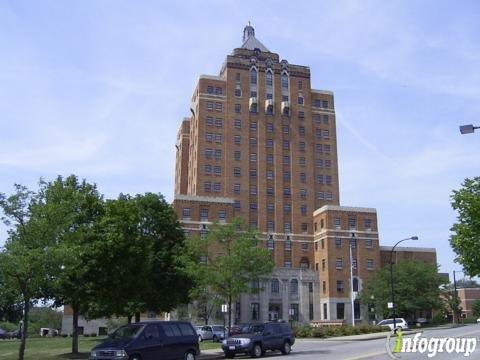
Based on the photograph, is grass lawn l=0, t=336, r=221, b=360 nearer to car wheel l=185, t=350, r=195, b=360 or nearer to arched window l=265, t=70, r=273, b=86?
car wheel l=185, t=350, r=195, b=360

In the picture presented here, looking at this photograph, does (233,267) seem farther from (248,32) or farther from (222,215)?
(248,32)

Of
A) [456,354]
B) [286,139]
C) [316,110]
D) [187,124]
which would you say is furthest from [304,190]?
[456,354]

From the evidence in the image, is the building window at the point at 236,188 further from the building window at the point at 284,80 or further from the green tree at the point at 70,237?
the green tree at the point at 70,237

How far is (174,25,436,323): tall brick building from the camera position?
88.2 meters

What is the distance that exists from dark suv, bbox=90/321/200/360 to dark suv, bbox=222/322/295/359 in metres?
4.38

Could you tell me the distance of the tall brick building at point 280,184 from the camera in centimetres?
8819

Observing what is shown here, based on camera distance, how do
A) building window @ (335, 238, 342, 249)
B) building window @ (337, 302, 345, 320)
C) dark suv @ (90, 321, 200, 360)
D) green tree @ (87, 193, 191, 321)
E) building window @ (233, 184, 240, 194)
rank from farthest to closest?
building window @ (233, 184, 240, 194), building window @ (335, 238, 342, 249), building window @ (337, 302, 345, 320), green tree @ (87, 193, 191, 321), dark suv @ (90, 321, 200, 360)

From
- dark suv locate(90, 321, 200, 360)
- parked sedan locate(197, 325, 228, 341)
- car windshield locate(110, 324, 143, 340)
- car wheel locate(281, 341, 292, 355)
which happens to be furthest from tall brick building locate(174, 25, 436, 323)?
car windshield locate(110, 324, 143, 340)

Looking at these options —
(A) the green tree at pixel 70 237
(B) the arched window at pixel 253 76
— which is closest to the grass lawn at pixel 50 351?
(A) the green tree at pixel 70 237

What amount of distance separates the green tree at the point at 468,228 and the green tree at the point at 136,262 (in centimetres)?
1801

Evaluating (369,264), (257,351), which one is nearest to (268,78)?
(369,264)

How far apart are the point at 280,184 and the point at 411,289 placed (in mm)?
32164

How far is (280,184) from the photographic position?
3858 inches

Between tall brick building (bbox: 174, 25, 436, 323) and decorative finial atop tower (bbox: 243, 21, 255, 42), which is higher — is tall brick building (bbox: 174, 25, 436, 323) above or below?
below
